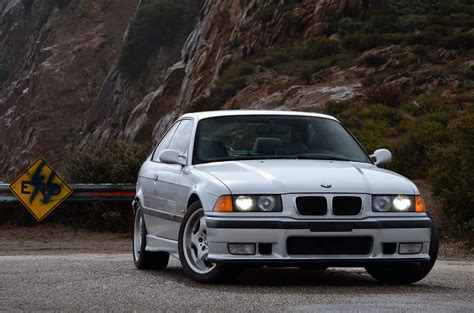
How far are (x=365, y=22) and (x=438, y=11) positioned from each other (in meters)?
3.00

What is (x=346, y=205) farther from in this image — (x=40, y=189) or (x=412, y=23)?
(x=412, y=23)

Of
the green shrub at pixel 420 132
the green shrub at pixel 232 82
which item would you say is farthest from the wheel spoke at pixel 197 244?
the green shrub at pixel 232 82

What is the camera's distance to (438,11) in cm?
4119

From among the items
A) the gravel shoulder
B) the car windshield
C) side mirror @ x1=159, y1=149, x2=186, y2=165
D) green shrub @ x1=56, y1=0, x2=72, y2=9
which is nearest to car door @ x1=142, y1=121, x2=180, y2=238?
side mirror @ x1=159, y1=149, x2=186, y2=165

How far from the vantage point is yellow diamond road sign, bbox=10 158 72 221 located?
61.5 feet

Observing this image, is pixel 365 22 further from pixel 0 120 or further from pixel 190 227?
pixel 0 120

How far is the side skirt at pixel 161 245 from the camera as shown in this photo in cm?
967

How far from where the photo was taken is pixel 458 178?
17828mm

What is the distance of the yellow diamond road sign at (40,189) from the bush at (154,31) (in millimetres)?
44495

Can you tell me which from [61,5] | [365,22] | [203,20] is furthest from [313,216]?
[61,5]

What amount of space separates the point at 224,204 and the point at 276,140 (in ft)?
4.99

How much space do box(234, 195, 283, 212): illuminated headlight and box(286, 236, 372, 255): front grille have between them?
0.92 ft

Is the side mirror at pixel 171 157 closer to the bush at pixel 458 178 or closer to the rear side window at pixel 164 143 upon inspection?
the rear side window at pixel 164 143

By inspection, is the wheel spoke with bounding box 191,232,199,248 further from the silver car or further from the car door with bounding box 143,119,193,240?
the car door with bounding box 143,119,193,240
